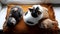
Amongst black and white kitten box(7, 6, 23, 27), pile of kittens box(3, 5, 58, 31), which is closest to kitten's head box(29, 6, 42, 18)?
pile of kittens box(3, 5, 58, 31)

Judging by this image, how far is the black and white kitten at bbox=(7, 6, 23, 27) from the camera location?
105 cm

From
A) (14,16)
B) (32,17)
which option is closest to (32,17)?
(32,17)

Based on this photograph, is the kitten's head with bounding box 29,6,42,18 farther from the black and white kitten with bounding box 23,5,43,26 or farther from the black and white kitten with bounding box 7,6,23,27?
the black and white kitten with bounding box 7,6,23,27

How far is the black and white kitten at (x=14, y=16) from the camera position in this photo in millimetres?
1047

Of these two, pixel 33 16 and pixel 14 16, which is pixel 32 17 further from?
Result: pixel 14 16

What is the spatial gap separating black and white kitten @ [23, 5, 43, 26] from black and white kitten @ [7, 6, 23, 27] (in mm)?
62

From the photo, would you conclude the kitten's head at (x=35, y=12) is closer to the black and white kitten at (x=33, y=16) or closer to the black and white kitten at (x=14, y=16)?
the black and white kitten at (x=33, y=16)

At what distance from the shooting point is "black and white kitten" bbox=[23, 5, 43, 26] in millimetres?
994

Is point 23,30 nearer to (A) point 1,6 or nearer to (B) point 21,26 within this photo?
(B) point 21,26

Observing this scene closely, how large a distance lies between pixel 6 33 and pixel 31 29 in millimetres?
197

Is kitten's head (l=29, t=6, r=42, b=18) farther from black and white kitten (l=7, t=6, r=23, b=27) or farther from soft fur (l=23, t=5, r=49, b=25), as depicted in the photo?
black and white kitten (l=7, t=6, r=23, b=27)

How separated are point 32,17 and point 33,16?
11 mm

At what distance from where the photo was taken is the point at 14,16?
1072 mm

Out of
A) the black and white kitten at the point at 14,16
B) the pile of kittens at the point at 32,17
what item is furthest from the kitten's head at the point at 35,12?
the black and white kitten at the point at 14,16
